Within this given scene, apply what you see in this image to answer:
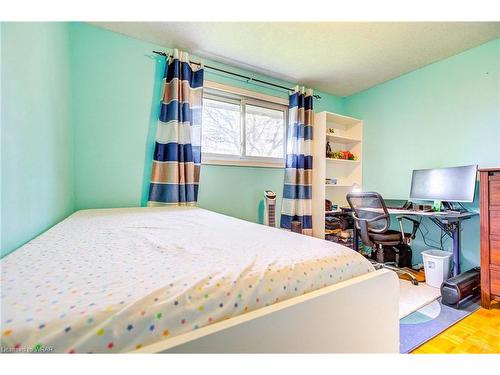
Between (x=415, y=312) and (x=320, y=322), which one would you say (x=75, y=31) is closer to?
(x=320, y=322)

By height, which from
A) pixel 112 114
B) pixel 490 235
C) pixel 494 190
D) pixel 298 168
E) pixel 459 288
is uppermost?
pixel 112 114

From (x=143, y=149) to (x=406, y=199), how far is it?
9.68 ft

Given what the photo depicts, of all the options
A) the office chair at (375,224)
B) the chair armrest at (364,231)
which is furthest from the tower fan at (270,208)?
the chair armrest at (364,231)

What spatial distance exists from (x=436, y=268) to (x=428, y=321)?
2.42ft

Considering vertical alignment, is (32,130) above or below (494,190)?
above

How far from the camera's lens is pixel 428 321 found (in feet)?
4.89

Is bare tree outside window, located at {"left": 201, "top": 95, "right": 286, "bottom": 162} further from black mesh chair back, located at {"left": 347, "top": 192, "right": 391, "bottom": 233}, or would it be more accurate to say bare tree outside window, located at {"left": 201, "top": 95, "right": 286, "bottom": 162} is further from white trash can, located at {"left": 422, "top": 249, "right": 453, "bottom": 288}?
white trash can, located at {"left": 422, "top": 249, "right": 453, "bottom": 288}

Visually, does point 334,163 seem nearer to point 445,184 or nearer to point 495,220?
point 445,184

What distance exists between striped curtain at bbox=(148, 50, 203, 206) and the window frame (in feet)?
0.88

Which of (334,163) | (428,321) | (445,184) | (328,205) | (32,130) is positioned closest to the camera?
(32,130)

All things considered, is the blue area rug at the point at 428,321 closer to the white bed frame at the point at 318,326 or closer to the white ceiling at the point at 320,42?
the white bed frame at the point at 318,326

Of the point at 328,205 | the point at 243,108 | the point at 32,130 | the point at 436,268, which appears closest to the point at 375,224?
the point at 436,268

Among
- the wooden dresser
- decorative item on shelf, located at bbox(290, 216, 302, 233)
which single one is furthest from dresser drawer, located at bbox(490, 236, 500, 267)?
decorative item on shelf, located at bbox(290, 216, 302, 233)

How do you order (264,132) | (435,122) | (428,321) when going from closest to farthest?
1. (428,321)
2. (435,122)
3. (264,132)
